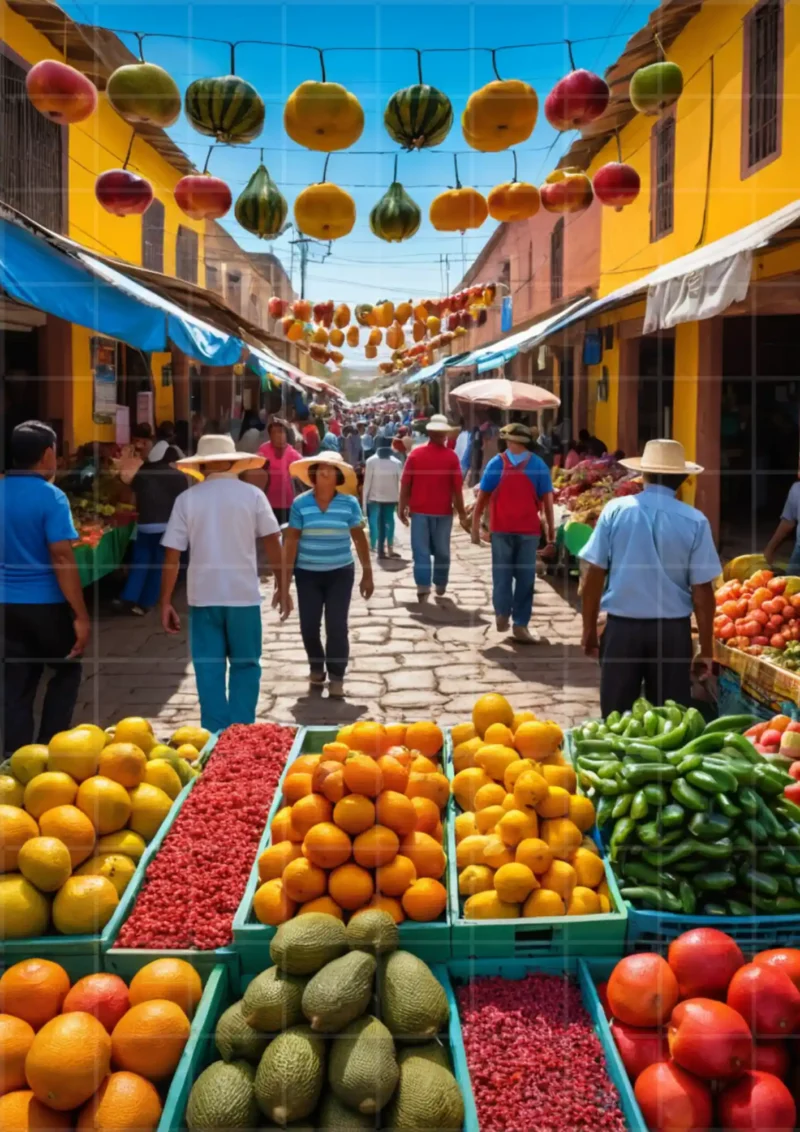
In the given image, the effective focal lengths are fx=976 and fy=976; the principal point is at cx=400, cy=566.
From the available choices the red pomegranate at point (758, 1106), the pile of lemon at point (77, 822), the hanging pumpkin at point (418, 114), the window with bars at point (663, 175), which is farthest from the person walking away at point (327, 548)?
the window with bars at point (663, 175)

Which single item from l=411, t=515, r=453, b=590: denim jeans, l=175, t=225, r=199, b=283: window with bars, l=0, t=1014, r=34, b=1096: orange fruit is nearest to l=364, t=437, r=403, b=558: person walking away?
l=411, t=515, r=453, b=590: denim jeans

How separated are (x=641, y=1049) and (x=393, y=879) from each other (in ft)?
2.62

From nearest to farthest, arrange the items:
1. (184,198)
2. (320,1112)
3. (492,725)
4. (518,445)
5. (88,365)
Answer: (320,1112) → (492,725) → (184,198) → (518,445) → (88,365)

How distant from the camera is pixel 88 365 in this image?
498 inches

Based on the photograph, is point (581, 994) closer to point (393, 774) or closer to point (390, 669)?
point (393, 774)

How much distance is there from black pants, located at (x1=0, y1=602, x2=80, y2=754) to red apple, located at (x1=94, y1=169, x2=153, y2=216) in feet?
9.28

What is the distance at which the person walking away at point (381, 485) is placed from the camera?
12273 mm

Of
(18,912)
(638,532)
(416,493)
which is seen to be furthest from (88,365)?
(18,912)

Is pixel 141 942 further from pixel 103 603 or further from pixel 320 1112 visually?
pixel 103 603

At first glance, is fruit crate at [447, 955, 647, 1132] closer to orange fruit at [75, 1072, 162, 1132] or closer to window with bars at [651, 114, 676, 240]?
orange fruit at [75, 1072, 162, 1132]

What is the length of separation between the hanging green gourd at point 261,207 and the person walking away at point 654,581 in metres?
2.49

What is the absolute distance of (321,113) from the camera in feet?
14.4

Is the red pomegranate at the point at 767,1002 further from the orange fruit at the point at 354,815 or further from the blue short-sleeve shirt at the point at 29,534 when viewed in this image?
the blue short-sleeve shirt at the point at 29,534

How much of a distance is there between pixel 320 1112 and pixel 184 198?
498 cm
